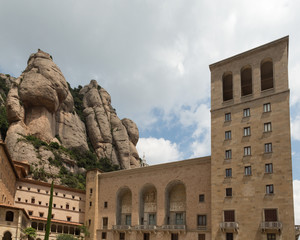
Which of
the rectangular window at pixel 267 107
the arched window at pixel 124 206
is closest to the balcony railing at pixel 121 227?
the arched window at pixel 124 206

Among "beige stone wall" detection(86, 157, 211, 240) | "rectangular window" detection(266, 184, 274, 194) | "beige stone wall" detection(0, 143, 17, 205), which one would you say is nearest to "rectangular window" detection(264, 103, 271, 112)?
"rectangular window" detection(266, 184, 274, 194)

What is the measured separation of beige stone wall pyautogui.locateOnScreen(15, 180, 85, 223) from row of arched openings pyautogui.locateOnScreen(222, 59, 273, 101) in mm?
29845

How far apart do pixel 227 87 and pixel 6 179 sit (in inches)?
1238

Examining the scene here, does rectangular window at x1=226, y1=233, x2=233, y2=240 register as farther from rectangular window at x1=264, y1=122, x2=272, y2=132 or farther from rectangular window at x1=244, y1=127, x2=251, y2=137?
rectangular window at x1=264, y1=122, x2=272, y2=132

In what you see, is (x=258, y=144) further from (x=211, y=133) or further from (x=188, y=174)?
(x=188, y=174)

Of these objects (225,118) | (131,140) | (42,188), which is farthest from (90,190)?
(131,140)

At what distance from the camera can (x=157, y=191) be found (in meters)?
46.5

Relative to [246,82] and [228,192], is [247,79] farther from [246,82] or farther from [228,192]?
[228,192]

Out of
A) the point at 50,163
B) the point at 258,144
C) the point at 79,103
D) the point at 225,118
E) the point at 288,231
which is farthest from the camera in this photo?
the point at 79,103

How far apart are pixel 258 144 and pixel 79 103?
70.5m

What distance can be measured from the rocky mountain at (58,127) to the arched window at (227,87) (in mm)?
38874

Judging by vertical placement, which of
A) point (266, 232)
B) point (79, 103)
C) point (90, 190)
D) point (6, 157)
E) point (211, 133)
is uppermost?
point (79, 103)

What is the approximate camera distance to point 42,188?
5184 cm

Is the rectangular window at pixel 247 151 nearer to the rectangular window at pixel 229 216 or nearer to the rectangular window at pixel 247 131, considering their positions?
the rectangular window at pixel 247 131
